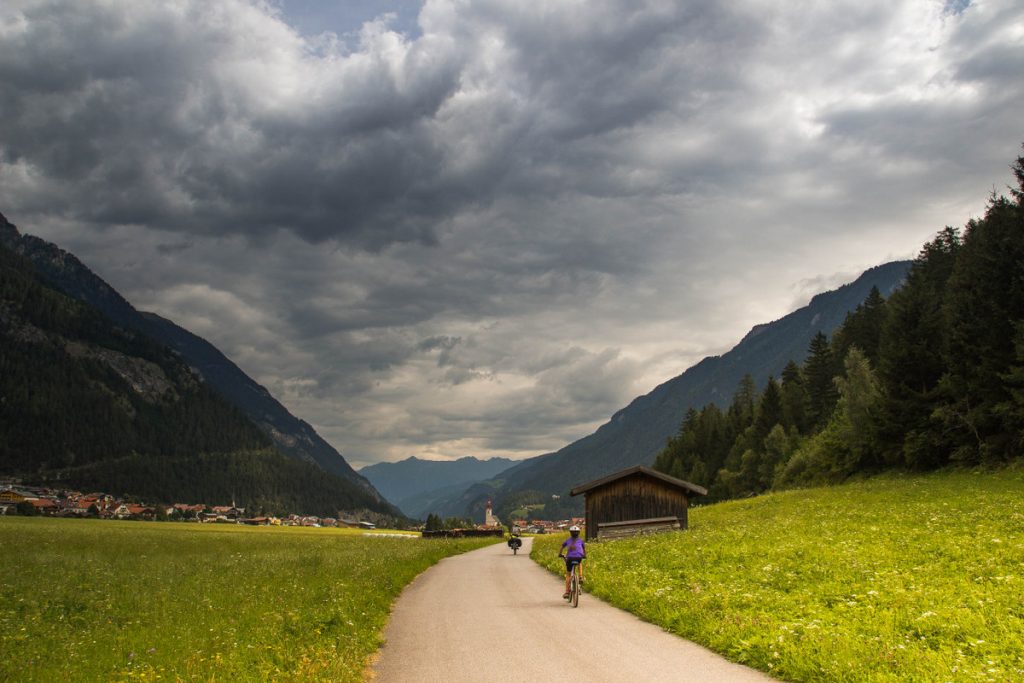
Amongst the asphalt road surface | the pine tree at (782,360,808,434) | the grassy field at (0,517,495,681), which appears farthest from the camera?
the pine tree at (782,360,808,434)

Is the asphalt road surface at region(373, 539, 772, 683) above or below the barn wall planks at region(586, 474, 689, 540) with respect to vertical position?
below

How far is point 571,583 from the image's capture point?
67.8ft

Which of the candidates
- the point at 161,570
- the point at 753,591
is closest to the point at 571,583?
the point at 753,591

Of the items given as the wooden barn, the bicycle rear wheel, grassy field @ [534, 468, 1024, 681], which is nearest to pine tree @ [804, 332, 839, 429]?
the wooden barn

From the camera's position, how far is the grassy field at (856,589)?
11.4 meters

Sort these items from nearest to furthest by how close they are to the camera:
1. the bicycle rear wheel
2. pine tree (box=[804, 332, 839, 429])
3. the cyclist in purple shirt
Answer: the bicycle rear wheel
the cyclist in purple shirt
pine tree (box=[804, 332, 839, 429])

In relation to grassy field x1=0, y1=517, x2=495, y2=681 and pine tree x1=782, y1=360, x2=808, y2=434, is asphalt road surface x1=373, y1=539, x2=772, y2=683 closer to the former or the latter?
grassy field x1=0, y1=517, x2=495, y2=681

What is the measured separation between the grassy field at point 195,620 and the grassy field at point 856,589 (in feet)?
24.5

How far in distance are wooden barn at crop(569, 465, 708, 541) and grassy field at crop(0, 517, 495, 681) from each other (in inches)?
800

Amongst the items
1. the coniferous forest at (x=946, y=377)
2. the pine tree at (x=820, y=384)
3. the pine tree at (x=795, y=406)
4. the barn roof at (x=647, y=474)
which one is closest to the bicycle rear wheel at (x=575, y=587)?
the barn roof at (x=647, y=474)

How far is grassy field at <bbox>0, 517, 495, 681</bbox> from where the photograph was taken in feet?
38.2

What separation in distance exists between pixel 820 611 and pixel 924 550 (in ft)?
25.7

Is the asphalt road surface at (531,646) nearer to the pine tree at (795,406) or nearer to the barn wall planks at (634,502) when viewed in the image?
the barn wall planks at (634,502)

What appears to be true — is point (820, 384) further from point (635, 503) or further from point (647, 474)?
point (635, 503)
